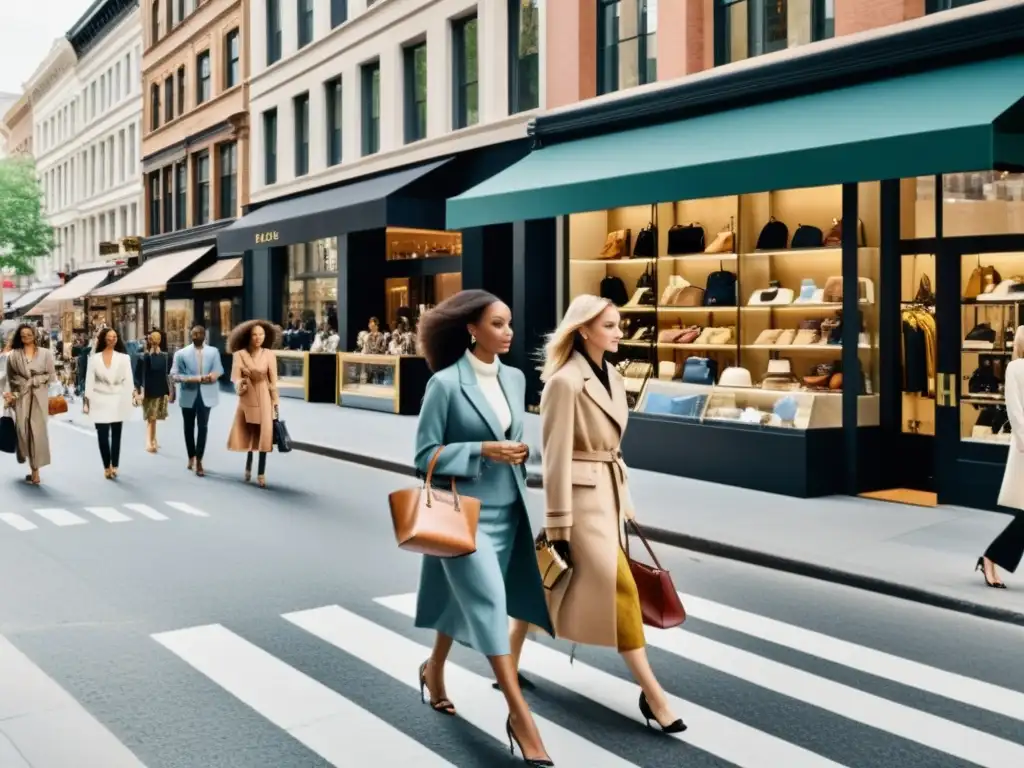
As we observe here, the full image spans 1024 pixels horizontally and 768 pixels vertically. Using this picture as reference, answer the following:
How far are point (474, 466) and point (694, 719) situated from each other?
1.60 meters

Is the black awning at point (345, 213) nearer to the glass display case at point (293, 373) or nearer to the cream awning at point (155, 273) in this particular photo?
the glass display case at point (293, 373)

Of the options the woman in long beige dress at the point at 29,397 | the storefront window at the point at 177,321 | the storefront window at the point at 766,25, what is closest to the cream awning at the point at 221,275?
the storefront window at the point at 177,321

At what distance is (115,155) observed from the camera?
47875 mm

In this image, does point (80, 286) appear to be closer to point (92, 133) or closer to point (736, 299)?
point (92, 133)

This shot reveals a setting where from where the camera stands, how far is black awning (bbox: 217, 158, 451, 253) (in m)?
21.8

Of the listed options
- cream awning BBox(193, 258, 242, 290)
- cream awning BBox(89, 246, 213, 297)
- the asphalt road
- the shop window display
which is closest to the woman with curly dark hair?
the asphalt road

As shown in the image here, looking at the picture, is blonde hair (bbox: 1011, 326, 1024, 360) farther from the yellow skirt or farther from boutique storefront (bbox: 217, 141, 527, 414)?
boutique storefront (bbox: 217, 141, 527, 414)

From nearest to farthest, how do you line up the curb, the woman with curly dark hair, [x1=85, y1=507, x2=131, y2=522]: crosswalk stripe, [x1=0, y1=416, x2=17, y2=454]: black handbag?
the curb, [x1=85, y1=507, x2=131, y2=522]: crosswalk stripe, [x1=0, y1=416, x2=17, y2=454]: black handbag, the woman with curly dark hair

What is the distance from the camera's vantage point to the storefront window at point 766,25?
1364 centimetres

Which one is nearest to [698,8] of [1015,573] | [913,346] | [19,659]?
[913,346]

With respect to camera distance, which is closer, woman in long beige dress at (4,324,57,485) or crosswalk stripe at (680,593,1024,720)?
crosswalk stripe at (680,593,1024,720)

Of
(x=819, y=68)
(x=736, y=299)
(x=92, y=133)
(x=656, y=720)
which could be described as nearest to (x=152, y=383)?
(x=736, y=299)

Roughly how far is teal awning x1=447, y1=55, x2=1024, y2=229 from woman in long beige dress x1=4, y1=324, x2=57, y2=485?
5997 mm

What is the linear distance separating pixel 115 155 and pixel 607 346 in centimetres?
4676
